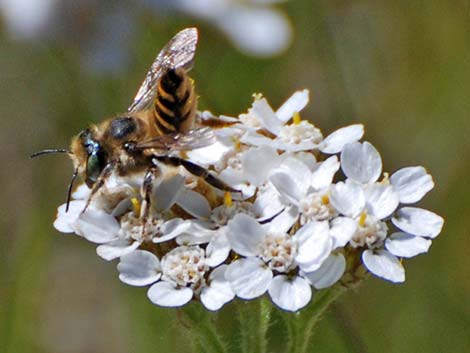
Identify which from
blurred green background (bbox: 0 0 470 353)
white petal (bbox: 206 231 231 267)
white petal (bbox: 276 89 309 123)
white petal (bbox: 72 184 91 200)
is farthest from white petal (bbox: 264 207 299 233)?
blurred green background (bbox: 0 0 470 353)

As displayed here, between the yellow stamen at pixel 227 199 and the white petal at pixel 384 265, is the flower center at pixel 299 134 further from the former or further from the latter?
the white petal at pixel 384 265

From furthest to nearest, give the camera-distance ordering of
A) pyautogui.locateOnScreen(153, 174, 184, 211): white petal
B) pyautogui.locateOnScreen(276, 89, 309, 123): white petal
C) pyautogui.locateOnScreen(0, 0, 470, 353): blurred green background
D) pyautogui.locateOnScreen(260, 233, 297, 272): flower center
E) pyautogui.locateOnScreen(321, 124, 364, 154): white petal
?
1. pyautogui.locateOnScreen(0, 0, 470, 353): blurred green background
2. pyautogui.locateOnScreen(276, 89, 309, 123): white petal
3. pyautogui.locateOnScreen(321, 124, 364, 154): white petal
4. pyautogui.locateOnScreen(153, 174, 184, 211): white petal
5. pyautogui.locateOnScreen(260, 233, 297, 272): flower center

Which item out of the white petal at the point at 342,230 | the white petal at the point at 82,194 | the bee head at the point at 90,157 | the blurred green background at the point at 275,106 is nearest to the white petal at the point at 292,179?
the white petal at the point at 342,230

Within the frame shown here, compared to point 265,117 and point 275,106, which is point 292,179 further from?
point 275,106

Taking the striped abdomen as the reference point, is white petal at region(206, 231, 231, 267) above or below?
below

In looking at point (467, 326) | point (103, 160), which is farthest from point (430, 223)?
point (467, 326)

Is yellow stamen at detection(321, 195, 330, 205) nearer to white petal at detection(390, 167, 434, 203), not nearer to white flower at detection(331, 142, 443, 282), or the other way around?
white flower at detection(331, 142, 443, 282)
